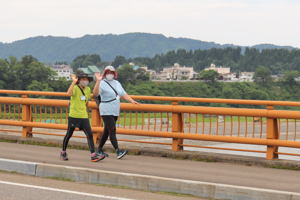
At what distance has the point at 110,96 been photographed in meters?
10.6

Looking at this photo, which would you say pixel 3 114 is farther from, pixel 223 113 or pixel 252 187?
pixel 252 187

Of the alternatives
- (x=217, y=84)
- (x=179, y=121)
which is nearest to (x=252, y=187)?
(x=179, y=121)

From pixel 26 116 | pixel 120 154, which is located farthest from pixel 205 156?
pixel 26 116

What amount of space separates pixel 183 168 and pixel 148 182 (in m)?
1.58

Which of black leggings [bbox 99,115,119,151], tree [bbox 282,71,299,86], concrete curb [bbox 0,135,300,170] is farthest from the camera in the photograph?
tree [bbox 282,71,299,86]

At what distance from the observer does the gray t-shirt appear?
10.5m

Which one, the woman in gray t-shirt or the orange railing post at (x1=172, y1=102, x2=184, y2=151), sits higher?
the woman in gray t-shirt

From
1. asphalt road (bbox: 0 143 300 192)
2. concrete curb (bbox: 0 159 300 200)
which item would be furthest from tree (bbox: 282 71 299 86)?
concrete curb (bbox: 0 159 300 200)

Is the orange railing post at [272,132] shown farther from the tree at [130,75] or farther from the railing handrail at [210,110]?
the tree at [130,75]

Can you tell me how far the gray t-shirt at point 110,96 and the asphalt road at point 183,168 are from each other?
2.72 feet

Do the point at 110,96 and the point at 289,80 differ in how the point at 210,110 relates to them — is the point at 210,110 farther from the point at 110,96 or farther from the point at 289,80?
the point at 289,80

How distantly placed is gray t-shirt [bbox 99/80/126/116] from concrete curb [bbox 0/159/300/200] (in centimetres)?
151

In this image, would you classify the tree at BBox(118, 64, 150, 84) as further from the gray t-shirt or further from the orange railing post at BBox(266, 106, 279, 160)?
the orange railing post at BBox(266, 106, 279, 160)

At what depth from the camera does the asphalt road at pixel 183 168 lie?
864 cm
